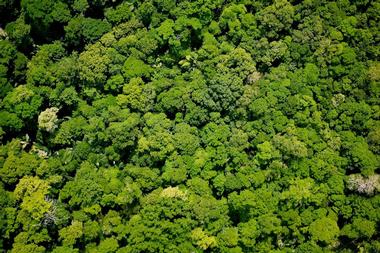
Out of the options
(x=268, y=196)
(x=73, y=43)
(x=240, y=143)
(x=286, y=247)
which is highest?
(x=73, y=43)

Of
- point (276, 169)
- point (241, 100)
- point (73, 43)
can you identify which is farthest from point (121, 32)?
point (276, 169)

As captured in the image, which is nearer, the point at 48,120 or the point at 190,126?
the point at 48,120

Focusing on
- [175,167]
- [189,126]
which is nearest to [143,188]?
[175,167]

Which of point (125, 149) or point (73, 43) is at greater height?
point (73, 43)

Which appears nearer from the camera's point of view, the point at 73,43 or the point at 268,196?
the point at 268,196

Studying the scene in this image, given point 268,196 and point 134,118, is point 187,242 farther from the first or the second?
point 134,118

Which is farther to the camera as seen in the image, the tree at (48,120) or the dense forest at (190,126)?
the tree at (48,120)

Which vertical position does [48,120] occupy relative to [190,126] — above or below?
above

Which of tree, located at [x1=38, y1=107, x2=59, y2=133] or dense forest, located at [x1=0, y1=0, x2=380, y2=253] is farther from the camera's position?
tree, located at [x1=38, y1=107, x2=59, y2=133]
